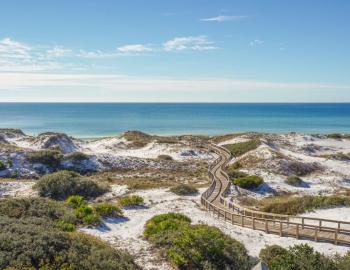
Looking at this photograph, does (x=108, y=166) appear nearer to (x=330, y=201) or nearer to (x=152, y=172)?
(x=152, y=172)

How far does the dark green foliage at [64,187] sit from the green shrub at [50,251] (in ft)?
45.9

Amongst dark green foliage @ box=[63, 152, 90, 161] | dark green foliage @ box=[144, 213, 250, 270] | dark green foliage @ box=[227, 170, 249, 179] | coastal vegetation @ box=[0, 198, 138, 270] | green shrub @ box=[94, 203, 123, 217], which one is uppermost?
coastal vegetation @ box=[0, 198, 138, 270]

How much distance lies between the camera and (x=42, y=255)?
511 inches

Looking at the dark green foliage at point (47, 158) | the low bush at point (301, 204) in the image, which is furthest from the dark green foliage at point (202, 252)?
the dark green foliage at point (47, 158)

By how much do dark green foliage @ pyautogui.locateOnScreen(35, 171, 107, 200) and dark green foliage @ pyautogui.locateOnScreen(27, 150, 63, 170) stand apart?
13.1 meters

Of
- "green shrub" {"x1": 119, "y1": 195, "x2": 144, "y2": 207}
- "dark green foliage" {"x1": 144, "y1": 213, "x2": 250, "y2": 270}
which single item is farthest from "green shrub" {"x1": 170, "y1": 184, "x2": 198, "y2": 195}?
"dark green foliage" {"x1": 144, "y1": 213, "x2": 250, "y2": 270}

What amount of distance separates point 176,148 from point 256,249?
132ft

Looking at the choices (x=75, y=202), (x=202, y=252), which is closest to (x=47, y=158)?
(x=75, y=202)

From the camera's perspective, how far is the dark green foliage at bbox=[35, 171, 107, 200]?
2955cm

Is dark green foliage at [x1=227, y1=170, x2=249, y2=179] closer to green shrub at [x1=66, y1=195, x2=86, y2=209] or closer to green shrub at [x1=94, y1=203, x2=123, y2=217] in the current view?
green shrub at [x1=94, y1=203, x2=123, y2=217]

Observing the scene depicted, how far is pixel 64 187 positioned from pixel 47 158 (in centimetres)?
1554

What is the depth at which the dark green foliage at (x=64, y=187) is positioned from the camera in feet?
96.9

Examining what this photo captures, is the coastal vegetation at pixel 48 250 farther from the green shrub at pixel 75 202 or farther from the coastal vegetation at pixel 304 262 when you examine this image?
the green shrub at pixel 75 202

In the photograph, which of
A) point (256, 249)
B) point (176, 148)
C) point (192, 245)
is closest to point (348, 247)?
point (256, 249)
